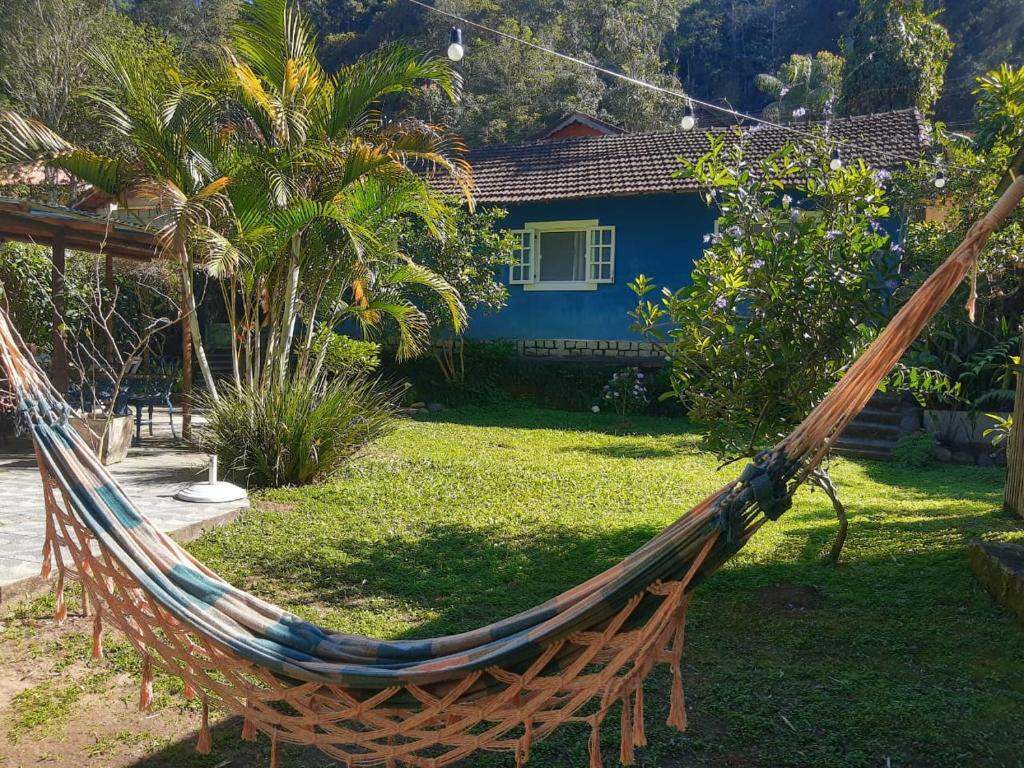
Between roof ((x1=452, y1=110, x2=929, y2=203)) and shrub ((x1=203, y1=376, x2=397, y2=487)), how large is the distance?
649 centimetres

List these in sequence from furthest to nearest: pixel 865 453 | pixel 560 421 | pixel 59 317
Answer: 1. pixel 560 421
2. pixel 865 453
3. pixel 59 317

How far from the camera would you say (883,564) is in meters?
4.24

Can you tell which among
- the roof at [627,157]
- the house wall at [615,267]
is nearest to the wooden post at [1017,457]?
the roof at [627,157]

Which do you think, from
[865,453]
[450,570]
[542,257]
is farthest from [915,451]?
[542,257]

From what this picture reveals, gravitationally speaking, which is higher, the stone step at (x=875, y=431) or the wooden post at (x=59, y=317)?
the wooden post at (x=59, y=317)

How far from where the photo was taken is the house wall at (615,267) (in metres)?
11.8

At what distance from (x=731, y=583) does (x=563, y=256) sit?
934 cm

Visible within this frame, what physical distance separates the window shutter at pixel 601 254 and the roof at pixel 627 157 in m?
0.71

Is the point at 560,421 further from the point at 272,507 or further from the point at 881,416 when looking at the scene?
the point at 272,507

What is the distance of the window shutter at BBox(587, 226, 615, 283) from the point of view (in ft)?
40.5

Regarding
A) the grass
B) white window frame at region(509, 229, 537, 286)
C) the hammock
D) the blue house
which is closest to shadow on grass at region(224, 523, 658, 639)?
the grass

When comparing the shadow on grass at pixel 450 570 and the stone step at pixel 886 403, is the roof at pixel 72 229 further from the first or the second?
the stone step at pixel 886 403

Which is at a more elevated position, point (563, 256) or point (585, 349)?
point (563, 256)

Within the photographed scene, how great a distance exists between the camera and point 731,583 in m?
4.09
